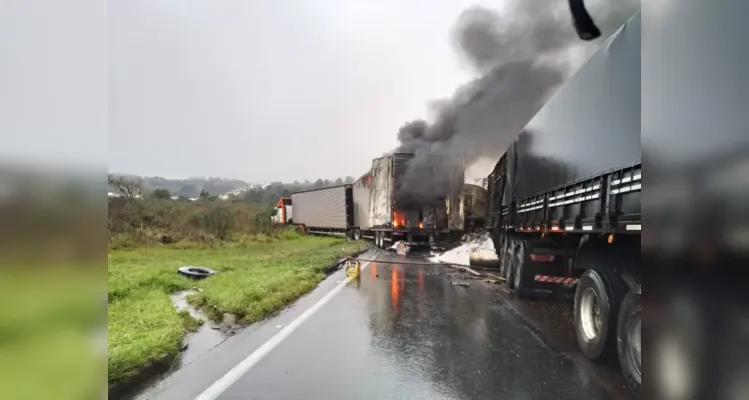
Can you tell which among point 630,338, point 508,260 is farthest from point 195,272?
point 630,338

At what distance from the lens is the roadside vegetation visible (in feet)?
17.0

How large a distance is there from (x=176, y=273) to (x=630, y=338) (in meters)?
10.5

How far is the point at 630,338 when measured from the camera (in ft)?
13.2

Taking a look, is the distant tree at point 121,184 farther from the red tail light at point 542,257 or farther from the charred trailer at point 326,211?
the charred trailer at point 326,211

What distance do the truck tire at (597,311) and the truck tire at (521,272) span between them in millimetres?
3603

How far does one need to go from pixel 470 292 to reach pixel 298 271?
4.70 metres

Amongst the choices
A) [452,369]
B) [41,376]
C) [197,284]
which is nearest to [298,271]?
[197,284]

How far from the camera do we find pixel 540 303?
885cm

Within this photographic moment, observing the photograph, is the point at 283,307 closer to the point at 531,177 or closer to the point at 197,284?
the point at 197,284

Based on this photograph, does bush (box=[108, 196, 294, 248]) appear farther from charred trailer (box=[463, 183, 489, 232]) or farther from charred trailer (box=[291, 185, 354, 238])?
charred trailer (box=[463, 183, 489, 232])

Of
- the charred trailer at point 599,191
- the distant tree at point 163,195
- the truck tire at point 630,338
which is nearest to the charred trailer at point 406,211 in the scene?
the distant tree at point 163,195

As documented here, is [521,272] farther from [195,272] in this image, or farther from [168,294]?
[195,272]

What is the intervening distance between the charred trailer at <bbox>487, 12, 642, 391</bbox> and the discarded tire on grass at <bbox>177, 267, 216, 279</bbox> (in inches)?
315

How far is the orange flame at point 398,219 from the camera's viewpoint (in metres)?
22.8
